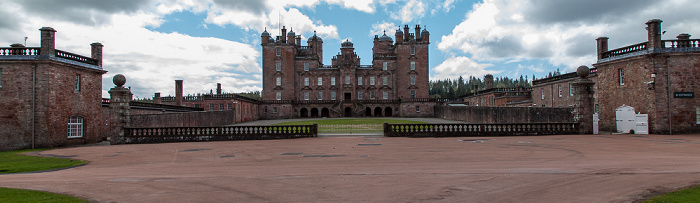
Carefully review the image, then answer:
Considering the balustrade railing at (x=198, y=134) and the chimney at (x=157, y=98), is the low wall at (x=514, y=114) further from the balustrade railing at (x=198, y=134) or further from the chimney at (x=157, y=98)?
the chimney at (x=157, y=98)

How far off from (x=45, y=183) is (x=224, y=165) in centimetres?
454

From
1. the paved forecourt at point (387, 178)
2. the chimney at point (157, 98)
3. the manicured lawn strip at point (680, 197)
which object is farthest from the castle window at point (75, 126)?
the chimney at point (157, 98)

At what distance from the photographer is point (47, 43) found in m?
23.9

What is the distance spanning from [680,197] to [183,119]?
3544cm

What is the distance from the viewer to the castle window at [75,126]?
25.5 metres

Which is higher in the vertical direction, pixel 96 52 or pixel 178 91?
pixel 96 52

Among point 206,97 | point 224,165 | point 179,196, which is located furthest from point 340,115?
point 179,196

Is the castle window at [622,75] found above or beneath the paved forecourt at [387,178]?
above

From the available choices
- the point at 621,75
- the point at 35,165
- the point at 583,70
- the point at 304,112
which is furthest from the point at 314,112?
the point at 35,165

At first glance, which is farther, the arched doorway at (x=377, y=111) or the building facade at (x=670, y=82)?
the arched doorway at (x=377, y=111)

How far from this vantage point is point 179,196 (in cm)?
773

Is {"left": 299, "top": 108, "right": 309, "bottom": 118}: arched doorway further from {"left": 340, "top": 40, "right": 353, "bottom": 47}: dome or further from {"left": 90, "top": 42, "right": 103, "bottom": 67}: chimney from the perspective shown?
{"left": 90, "top": 42, "right": 103, "bottom": 67}: chimney

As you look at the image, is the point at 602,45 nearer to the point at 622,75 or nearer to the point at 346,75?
the point at 622,75

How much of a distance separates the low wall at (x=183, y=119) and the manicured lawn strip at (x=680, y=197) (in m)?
30.0
